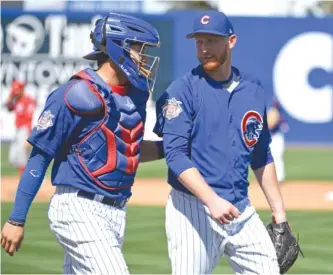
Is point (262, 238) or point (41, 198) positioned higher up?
point (262, 238)

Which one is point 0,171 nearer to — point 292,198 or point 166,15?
point 292,198

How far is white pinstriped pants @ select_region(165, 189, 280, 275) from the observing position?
541cm

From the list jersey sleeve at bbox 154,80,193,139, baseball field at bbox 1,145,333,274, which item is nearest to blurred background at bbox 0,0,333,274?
baseball field at bbox 1,145,333,274

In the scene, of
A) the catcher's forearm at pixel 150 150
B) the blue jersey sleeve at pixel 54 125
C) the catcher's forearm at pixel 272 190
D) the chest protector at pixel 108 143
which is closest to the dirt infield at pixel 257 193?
the catcher's forearm at pixel 272 190

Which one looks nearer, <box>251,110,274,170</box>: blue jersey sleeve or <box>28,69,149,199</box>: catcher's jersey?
<box>28,69,149,199</box>: catcher's jersey

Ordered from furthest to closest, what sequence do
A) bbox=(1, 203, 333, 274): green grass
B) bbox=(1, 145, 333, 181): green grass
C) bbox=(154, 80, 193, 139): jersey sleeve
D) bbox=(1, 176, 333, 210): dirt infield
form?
bbox=(1, 145, 333, 181): green grass → bbox=(1, 176, 333, 210): dirt infield → bbox=(1, 203, 333, 274): green grass → bbox=(154, 80, 193, 139): jersey sleeve

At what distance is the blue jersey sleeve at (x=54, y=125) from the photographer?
16.6ft

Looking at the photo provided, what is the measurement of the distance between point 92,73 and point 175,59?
74.0 feet

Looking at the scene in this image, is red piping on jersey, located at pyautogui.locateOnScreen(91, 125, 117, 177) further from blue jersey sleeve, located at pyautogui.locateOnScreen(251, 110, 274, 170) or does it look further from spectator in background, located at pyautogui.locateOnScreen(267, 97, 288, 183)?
spectator in background, located at pyautogui.locateOnScreen(267, 97, 288, 183)

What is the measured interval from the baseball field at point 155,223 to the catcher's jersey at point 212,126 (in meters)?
3.65

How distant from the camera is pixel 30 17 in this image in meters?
27.3

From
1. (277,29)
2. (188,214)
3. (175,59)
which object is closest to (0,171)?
(175,59)

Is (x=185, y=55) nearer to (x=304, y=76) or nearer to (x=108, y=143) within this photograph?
(x=304, y=76)

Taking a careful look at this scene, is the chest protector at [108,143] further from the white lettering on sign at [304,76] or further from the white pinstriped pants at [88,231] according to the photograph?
the white lettering on sign at [304,76]
